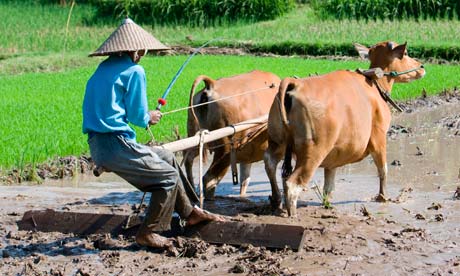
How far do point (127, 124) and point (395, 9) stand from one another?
21.0 meters

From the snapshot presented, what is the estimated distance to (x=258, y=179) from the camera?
31.3ft

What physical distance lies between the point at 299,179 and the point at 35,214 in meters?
2.13

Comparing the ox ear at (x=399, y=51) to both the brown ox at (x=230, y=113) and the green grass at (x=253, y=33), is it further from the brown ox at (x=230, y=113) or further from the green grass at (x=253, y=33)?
the green grass at (x=253, y=33)

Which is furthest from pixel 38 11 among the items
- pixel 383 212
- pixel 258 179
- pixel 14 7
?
pixel 383 212

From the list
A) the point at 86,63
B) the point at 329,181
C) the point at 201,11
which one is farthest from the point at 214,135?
the point at 201,11

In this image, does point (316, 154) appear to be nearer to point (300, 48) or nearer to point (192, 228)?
point (192, 228)

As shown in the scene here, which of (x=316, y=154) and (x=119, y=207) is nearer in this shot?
(x=316, y=154)

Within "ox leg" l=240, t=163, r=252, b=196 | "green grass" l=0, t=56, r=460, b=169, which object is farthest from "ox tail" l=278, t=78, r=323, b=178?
"green grass" l=0, t=56, r=460, b=169

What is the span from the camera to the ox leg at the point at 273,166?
7.41 meters

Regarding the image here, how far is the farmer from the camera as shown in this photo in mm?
5891

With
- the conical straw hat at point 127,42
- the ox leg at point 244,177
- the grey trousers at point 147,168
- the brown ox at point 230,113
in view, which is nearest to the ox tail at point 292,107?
the brown ox at point 230,113

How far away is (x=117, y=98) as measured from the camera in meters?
5.91

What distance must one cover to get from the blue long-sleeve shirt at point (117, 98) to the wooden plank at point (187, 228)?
1.01m

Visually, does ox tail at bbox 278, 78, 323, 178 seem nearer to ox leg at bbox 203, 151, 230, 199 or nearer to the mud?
the mud
